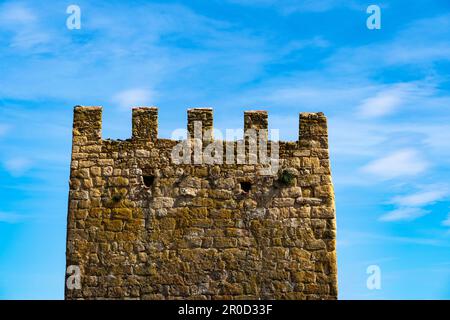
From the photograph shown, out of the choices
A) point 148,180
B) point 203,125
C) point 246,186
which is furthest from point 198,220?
point 203,125

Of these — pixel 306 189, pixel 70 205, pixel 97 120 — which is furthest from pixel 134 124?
pixel 306 189

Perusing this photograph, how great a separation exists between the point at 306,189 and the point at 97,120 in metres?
4.68

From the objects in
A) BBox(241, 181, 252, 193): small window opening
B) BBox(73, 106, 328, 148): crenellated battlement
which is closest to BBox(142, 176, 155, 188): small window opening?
BBox(73, 106, 328, 148): crenellated battlement

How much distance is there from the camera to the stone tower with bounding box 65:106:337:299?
20.8 metres

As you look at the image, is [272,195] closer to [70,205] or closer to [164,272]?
[164,272]

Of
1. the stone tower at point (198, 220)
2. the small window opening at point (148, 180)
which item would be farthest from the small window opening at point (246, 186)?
the small window opening at point (148, 180)

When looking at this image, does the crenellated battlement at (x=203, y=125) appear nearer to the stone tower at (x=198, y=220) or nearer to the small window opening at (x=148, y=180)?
the stone tower at (x=198, y=220)

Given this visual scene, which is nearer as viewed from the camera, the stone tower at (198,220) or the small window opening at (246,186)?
the stone tower at (198,220)

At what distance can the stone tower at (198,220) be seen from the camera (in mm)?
20781

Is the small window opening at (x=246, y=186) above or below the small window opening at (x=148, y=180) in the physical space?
below

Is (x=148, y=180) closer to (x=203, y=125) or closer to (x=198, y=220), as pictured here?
(x=198, y=220)

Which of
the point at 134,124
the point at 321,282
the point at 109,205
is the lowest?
the point at 321,282

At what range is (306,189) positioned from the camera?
21.1 meters

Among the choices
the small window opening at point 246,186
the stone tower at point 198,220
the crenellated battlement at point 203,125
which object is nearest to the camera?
the stone tower at point 198,220
